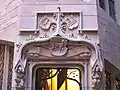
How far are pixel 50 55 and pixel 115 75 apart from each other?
234 cm

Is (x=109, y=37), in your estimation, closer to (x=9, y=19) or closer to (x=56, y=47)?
(x=56, y=47)

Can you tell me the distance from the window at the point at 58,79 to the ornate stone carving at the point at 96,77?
1.58ft

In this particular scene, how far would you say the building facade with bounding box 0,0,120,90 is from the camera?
23.6 feet

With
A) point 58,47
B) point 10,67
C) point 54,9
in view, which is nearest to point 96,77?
point 58,47

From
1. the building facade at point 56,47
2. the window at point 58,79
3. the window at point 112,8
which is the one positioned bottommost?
the window at point 58,79

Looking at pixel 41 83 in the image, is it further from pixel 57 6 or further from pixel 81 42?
pixel 57 6

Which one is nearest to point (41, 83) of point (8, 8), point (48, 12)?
point (48, 12)

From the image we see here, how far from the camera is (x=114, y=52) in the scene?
824 cm

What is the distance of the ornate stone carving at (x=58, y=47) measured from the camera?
7.33 meters

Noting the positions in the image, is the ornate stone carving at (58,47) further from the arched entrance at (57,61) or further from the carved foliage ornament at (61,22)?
the carved foliage ornament at (61,22)

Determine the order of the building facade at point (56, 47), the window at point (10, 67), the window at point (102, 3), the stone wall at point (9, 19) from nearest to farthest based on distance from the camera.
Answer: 1. the building facade at point (56, 47)
2. the window at point (10, 67)
3. the stone wall at point (9, 19)
4. the window at point (102, 3)

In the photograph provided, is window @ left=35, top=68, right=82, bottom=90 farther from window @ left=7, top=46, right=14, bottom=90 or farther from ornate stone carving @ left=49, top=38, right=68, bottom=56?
window @ left=7, top=46, right=14, bottom=90

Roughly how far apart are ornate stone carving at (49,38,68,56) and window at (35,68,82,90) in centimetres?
43

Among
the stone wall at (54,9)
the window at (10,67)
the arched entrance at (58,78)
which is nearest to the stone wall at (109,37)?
the stone wall at (54,9)
